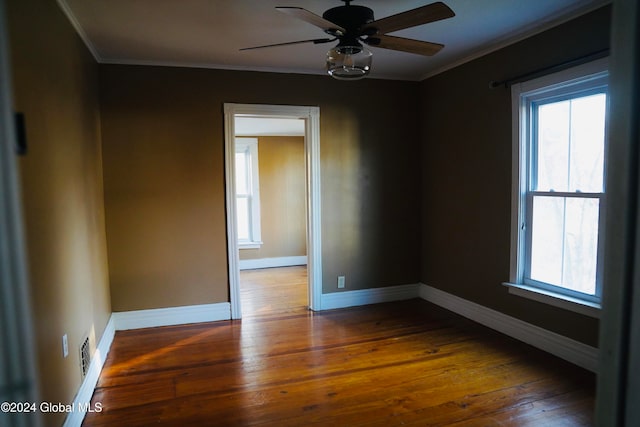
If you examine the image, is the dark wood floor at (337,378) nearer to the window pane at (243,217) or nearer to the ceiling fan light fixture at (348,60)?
the ceiling fan light fixture at (348,60)

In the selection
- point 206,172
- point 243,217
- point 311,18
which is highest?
point 311,18

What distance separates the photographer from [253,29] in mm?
2900

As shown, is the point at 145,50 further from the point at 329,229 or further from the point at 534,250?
the point at 534,250

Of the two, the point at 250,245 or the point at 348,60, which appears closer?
the point at 348,60

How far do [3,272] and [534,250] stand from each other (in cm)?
347

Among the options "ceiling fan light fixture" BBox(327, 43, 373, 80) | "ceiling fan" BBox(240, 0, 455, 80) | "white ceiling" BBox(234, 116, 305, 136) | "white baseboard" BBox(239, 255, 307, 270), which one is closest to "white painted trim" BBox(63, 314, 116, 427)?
"ceiling fan" BBox(240, 0, 455, 80)

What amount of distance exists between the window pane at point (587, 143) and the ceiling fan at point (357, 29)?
46.3 inches

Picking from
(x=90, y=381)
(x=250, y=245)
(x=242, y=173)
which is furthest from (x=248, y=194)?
(x=90, y=381)

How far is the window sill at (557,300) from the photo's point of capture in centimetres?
268

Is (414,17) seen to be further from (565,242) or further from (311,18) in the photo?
(565,242)

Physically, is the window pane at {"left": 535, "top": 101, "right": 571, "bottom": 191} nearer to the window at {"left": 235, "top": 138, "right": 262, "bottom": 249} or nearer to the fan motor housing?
the fan motor housing

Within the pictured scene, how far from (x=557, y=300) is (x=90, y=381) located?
329cm

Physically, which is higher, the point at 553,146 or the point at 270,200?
the point at 553,146

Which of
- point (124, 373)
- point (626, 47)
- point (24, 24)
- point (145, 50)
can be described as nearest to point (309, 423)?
point (124, 373)
